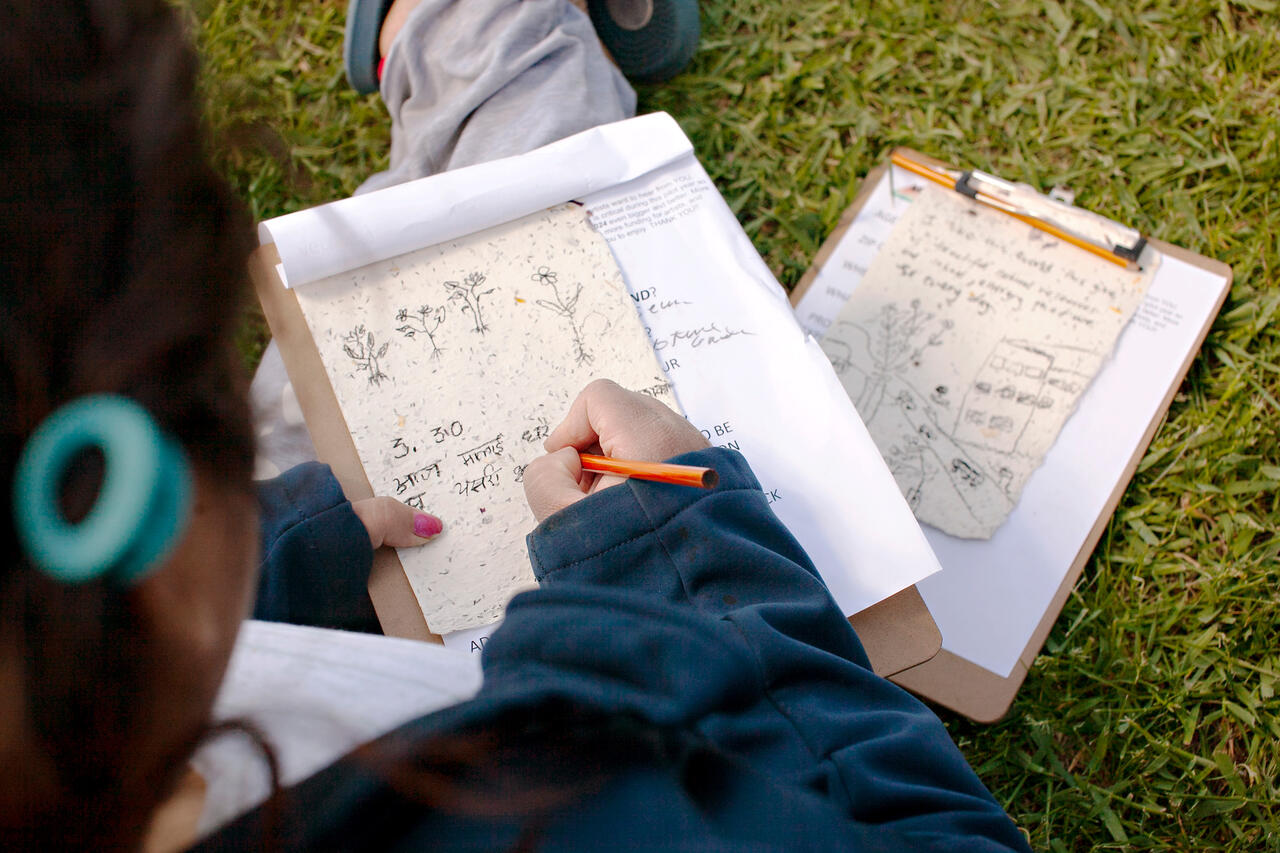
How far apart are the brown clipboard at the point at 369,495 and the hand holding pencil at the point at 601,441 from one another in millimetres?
139

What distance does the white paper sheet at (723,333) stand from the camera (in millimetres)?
681

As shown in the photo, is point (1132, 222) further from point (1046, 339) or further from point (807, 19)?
point (807, 19)

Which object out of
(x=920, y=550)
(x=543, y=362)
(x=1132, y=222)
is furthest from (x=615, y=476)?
(x=1132, y=222)

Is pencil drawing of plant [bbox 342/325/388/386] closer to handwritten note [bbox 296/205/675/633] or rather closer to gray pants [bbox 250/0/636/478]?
handwritten note [bbox 296/205/675/633]

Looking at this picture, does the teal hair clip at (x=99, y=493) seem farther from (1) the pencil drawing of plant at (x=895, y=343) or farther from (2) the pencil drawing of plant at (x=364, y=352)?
(1) the pencil drawing of plant at (x=895, y=343)

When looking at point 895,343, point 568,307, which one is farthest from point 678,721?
point 895,343

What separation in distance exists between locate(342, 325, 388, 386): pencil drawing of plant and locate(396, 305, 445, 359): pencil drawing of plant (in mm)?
28

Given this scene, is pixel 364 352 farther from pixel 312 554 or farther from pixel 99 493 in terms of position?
pixel 99 493

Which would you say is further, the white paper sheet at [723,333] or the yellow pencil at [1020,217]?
the yellow pencil at [1020,217]

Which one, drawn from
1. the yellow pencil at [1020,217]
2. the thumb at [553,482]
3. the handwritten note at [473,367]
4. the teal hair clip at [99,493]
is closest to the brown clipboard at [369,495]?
the handwritten note at [473,367]

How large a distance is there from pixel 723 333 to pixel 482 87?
16.4 inches

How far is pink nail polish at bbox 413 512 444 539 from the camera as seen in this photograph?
0.66 metres

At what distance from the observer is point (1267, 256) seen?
1.06 metres

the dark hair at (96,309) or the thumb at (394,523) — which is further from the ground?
the dark hair at (96,309)
